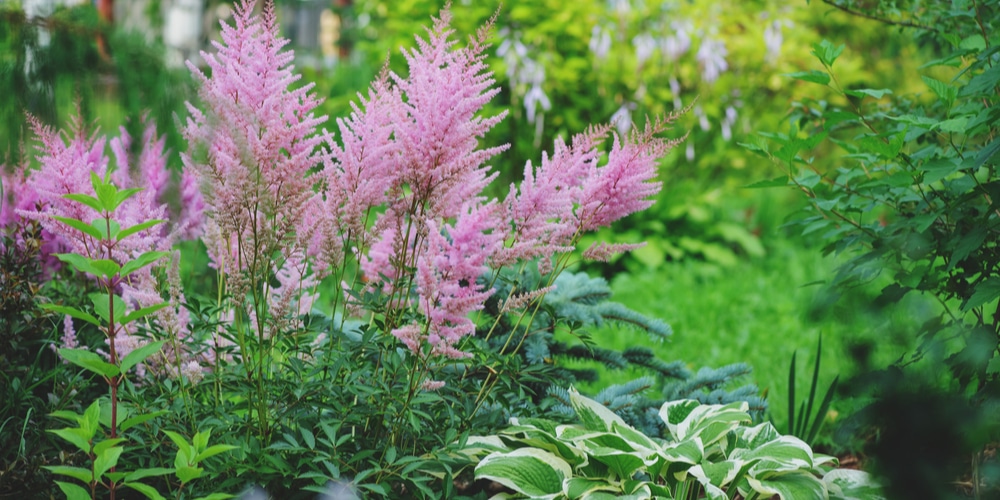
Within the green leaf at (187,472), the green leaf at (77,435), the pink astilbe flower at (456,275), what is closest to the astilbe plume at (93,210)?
the green leaf at (77,435)

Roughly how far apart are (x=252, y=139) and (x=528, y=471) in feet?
3.16

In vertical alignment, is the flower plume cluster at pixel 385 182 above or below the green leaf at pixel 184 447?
above

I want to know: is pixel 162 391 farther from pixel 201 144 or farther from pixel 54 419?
pixel 201 144

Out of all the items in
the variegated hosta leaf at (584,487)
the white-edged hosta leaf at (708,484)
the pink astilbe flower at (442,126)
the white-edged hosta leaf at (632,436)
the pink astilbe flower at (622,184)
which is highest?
the pink astilbe flower at (442,126)

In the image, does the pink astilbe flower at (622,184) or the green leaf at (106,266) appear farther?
the pink astilbe flower at (622,184)

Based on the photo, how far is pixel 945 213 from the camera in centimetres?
198

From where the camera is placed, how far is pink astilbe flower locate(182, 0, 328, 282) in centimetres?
162

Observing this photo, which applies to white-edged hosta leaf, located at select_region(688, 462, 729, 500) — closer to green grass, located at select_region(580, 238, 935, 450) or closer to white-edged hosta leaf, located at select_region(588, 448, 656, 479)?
white-edged hosta leaf, located at select_region(588, 448, 656, 479)

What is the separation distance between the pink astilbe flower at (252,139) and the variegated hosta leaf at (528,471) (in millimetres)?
682

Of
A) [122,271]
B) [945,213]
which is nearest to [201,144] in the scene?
[122,271]

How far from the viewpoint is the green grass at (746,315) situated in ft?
12.2

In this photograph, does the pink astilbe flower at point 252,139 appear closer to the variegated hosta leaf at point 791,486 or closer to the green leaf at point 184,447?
the green leaf at point 184,447

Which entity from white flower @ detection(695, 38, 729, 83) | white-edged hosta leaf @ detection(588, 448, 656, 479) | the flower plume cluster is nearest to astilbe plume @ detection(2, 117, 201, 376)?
the flower plume cluster

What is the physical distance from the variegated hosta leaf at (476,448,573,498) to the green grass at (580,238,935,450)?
97cm
